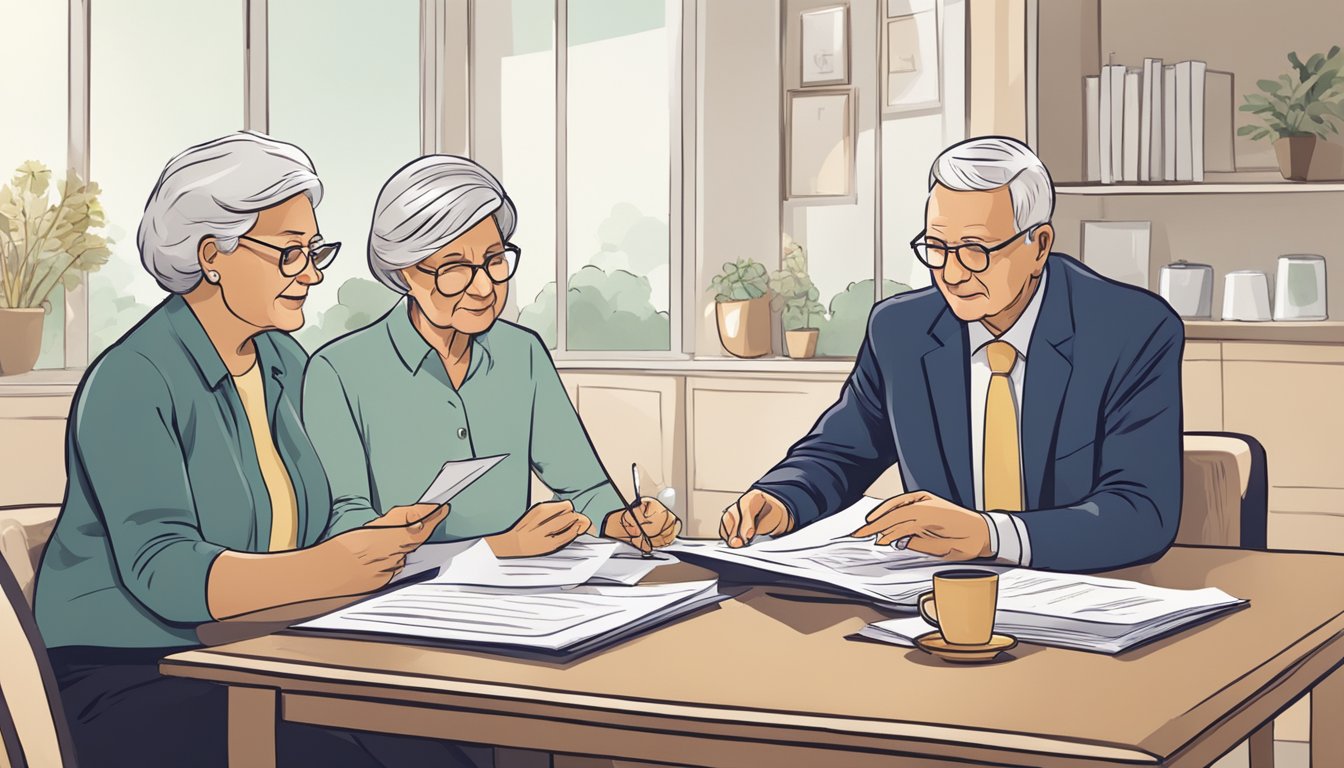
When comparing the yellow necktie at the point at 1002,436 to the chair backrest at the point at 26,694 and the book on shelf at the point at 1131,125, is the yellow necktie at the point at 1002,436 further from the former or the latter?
the book on shelf at the point at 1131,125

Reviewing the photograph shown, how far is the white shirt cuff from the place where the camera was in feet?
6.01

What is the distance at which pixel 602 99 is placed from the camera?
4.99 meters

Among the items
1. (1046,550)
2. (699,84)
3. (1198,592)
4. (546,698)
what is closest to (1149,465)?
(1046,550)

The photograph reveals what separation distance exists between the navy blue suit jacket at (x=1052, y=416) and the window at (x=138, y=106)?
9.79 feet

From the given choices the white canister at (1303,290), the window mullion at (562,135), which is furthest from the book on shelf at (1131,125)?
the window mullion at (562,135)

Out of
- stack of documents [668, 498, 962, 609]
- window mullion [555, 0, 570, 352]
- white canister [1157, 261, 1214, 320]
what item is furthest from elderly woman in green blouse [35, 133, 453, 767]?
window mullion [555, 0, 570, 352]

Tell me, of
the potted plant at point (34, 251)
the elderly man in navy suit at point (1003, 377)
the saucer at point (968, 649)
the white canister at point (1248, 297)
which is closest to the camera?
the saucer at point (968, 649)

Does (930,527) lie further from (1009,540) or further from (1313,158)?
(1313,158)

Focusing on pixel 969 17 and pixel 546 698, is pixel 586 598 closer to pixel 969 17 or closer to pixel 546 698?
pixel 546 698

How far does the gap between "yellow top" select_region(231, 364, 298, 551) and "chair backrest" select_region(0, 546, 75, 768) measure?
2.01ft

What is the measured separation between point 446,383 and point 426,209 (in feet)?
1.14

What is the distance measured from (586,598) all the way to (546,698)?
36cm

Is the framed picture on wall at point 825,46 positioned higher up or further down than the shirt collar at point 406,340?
higher up

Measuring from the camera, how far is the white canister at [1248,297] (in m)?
3.85
